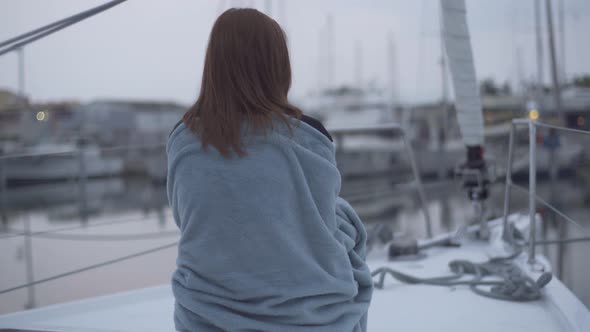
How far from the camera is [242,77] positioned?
954 millimetres

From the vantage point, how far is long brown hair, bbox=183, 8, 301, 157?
94cm

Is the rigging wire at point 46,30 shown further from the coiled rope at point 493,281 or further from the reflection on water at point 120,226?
the coiled rope at point 493,281

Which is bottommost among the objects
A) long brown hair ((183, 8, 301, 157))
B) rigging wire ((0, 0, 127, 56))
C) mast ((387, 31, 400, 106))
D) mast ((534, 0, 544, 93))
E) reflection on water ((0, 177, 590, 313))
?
reflection on water ((0, 177, 590, 313))

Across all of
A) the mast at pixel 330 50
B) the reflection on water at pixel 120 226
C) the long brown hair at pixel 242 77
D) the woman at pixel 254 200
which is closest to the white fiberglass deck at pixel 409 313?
the reflection on water at pixel 120 226

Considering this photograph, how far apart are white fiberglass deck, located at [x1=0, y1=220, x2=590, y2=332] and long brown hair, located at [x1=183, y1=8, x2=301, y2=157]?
0.92 meters

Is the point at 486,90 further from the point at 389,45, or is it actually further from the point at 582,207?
the point at 582,207

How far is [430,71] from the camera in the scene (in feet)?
43.5

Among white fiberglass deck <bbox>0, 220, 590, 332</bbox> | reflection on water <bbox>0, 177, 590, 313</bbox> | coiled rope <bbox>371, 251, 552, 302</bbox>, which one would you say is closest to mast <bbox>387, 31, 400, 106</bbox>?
reflection on water <bbox>0, 177, 590, 313</bbox>

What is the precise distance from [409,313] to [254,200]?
1034mm

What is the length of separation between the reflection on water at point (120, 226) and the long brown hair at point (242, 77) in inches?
59.9

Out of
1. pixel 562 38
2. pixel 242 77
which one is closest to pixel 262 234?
pixel 242 77

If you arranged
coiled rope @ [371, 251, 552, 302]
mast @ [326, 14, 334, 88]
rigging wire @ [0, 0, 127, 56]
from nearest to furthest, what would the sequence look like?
rigging wire @ [0, 0, 127, 56], coiled rope @ [371, 251, 552, 302], mast @ [326, 14, 334, 88]

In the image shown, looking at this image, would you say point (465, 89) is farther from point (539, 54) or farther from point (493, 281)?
point (539, 54)

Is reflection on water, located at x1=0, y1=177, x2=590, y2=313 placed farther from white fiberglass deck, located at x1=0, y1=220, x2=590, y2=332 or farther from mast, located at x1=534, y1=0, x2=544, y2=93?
mast, located at x1=534, y1=0, x2=544, y2=93
